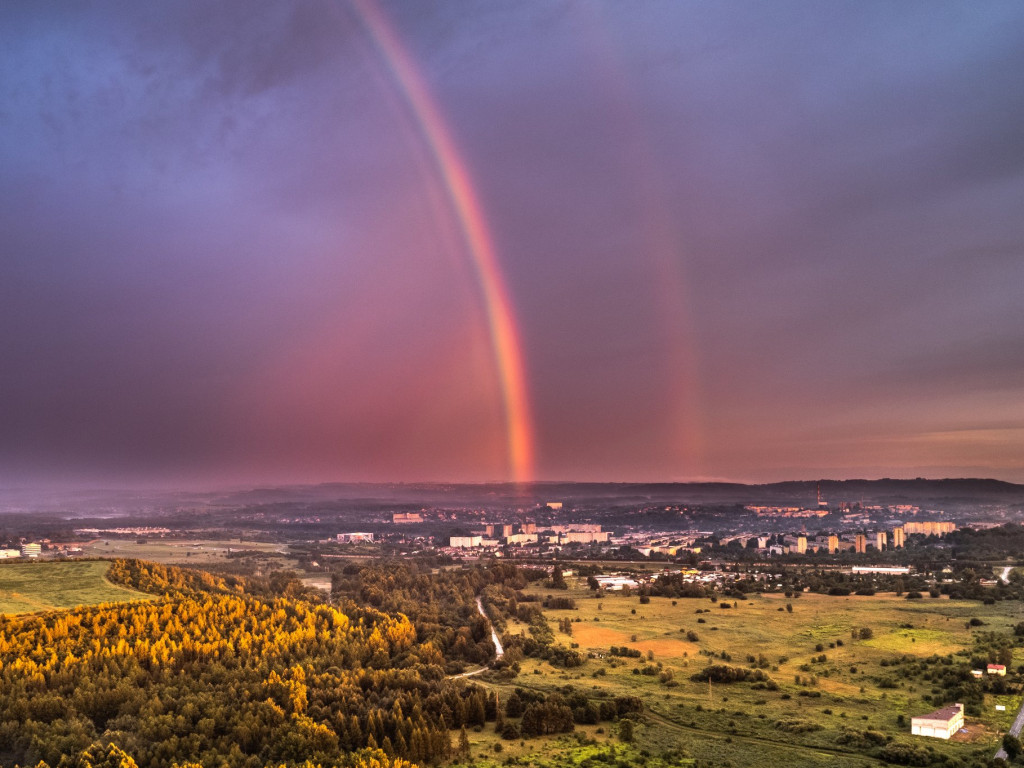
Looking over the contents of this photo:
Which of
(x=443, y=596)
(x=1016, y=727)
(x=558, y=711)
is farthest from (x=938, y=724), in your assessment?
(x=443, y=596)

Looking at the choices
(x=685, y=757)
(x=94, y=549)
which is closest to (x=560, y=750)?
(x=685, y=757)

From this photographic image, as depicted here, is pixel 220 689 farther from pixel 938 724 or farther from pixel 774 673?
pixel 938 724

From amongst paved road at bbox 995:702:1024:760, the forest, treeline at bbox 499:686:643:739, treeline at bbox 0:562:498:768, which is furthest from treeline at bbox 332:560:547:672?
paved road at bbox 995:702:1024:760

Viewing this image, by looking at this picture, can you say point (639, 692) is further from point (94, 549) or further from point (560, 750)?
point (94, 549)

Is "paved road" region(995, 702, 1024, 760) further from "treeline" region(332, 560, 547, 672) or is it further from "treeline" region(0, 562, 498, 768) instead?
"treeline" region(332, 560, 547, 672)

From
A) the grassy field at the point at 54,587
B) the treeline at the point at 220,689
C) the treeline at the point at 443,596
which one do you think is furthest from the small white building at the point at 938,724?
the grassy field at the point at 54,587

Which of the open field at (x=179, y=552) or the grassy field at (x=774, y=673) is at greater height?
the grassy field at (x=774, y=673)

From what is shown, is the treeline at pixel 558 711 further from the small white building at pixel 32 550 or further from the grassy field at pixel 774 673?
the small white building at pixel 32 550
